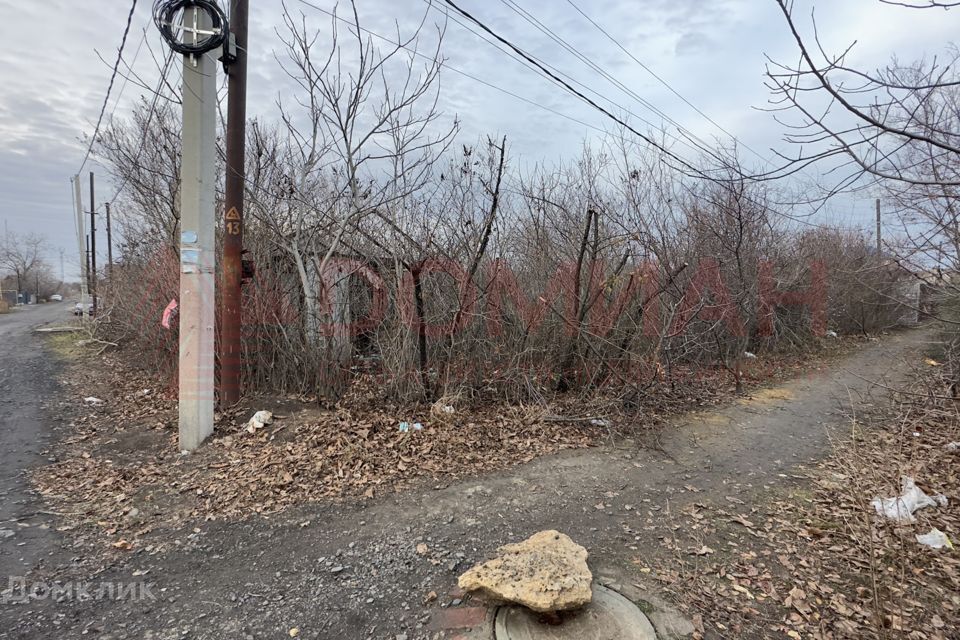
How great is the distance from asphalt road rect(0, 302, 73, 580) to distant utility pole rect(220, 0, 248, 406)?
1903 mm

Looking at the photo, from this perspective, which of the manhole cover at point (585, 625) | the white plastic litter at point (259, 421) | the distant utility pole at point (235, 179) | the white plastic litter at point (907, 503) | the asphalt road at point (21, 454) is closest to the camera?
the manhole cover at point (585, 625)

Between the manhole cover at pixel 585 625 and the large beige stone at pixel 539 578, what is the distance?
66 millimetres

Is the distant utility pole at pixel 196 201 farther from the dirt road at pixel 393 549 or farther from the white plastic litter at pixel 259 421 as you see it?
the dirt road at pixel 393 549

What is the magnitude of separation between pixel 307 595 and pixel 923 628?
3165 millimetres

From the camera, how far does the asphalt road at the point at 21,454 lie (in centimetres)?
285

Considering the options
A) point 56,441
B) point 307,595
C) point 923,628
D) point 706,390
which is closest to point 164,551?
point 307,595

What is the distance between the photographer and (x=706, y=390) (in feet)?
23.9

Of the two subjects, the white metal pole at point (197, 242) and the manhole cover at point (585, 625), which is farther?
the white metal pole at point (197, 242)

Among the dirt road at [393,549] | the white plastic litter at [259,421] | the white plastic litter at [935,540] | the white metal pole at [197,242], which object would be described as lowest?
the dirt road at [393,549]

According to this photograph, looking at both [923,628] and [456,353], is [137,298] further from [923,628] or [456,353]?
[923,628]

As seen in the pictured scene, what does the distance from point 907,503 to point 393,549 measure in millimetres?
3787

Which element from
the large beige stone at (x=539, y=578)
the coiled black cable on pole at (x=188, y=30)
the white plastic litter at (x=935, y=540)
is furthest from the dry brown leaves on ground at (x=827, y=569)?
the coiled black cable on pole at (x=188, y=30)

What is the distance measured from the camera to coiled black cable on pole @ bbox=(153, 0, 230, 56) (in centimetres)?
436

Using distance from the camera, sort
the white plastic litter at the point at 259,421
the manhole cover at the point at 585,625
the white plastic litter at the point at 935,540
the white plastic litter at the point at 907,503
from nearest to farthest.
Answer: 1. the manhole cover at the point at 585,625
2. the white plastic litter at the point at 935,540
3. the white plastic litter at the point at 907,503
4. the white plastic litter at the point at 259,421
